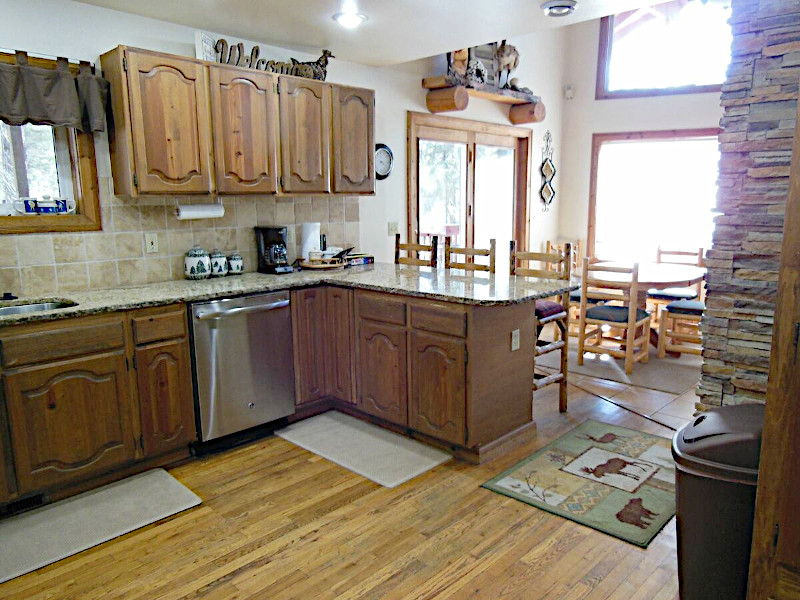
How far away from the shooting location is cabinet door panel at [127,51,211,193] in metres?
3.00

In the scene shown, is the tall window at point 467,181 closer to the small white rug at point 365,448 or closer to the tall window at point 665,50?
the tall window at point 665,50

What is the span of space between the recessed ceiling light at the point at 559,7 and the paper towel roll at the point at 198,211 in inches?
88.2

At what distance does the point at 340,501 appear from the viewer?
108 inches

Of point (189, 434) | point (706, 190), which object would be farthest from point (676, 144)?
point (189, 434)

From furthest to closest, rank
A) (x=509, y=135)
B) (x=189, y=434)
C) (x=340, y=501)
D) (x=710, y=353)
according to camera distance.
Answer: (x=509, y=135)
(x=189, y=434)
(x=340, y=501)
(x=710, y=353)

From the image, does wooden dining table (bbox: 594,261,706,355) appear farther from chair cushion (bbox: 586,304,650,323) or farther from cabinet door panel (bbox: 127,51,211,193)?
cabinet door panel (bbox: 127,51,211,193)

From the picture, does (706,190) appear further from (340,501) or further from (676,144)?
(340,501)

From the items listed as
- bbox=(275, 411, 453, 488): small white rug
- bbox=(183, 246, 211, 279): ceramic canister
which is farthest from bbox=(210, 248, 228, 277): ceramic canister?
bbox=(275, 411, 453, 488): small white rug

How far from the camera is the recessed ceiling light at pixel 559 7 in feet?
9.88

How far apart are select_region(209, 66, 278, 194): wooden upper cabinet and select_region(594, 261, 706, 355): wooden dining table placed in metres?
2.89

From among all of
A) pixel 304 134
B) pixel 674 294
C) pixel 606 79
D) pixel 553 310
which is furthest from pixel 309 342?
pixel 606 79

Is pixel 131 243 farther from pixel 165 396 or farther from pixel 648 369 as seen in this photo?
pixel 648 369

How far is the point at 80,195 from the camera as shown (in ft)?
10.3

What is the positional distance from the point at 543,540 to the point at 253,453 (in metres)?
1.70
